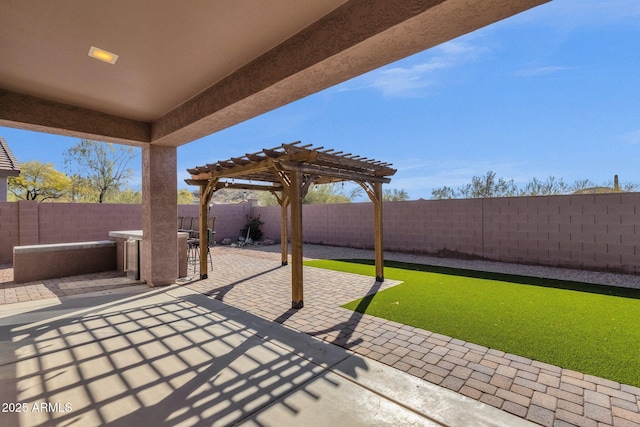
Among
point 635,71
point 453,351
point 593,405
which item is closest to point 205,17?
point 453,351

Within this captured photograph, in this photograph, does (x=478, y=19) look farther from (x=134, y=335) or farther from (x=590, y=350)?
(x=134, y=335)

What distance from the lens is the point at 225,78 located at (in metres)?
3.37

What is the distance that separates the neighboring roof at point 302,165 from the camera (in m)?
4.16

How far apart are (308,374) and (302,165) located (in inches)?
109

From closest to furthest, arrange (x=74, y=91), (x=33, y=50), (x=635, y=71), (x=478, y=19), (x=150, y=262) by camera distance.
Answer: (x=478, y=19)
(x=33, y=50)
(x=74, y=91)
(x=150, y=262)
(x=635, y=71)

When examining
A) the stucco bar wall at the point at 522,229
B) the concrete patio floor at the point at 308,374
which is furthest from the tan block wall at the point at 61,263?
the stucco bar wall at the point at 522,229

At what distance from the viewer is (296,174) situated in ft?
14.0

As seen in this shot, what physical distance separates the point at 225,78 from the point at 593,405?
14.1ft

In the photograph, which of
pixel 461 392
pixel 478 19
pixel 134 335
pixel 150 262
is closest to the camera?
pixel 478 19

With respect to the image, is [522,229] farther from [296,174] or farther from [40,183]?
[40,183]

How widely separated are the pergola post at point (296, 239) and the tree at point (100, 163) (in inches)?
649

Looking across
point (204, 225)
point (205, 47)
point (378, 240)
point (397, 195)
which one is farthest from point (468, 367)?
point (397, 195)

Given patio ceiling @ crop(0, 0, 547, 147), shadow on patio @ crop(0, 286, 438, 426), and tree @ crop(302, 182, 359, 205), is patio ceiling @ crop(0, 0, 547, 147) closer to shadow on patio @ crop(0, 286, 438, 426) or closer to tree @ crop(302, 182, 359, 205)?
shadow on patio @ crop(0, 286, 438, 426)

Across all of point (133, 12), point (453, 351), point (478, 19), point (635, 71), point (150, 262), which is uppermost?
point (635, 71)
